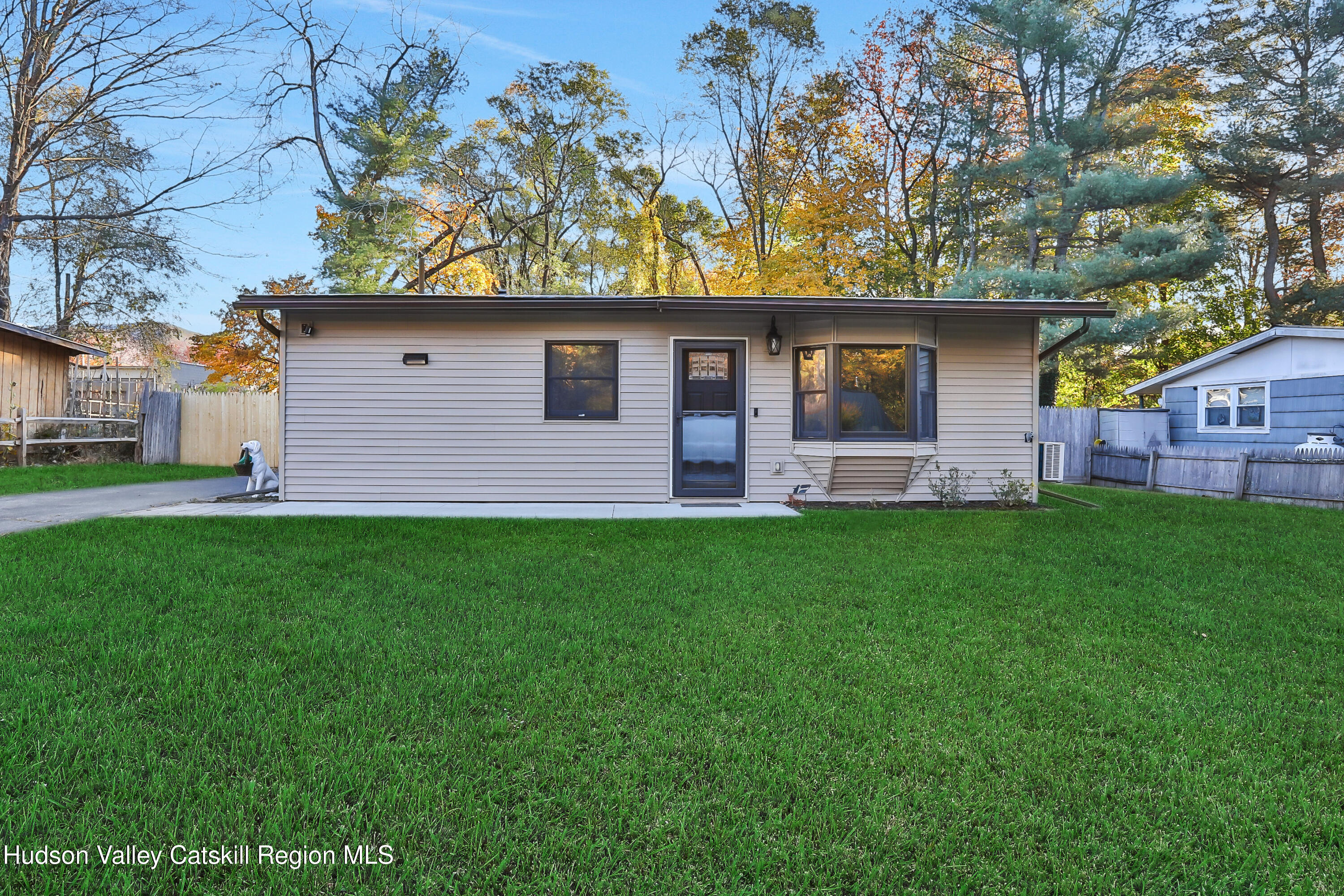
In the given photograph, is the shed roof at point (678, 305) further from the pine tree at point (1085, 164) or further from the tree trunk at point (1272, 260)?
the tree trunk at point (1272, 260)

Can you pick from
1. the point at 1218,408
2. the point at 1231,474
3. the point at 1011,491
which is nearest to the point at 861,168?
the point at 1218,408

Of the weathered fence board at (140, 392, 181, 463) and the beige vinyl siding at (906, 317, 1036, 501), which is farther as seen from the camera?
the weathered fence board at (140, 392, 181, 463)

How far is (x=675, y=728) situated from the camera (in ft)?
7.28

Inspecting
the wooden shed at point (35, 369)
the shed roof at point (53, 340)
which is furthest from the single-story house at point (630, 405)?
the wooden shed at point (35, 369)

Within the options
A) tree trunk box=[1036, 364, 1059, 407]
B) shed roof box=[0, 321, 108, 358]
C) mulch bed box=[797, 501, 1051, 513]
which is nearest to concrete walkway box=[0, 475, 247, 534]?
shed roof box=[0, 321, 108, 358]

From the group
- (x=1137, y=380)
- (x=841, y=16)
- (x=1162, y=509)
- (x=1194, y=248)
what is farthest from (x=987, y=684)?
(x=1137, y=380)

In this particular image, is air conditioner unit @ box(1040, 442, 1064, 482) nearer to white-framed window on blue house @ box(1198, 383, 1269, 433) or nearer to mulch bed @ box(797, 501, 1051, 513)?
white-framed window on blue house @ box(1198, 383, 1269, 433)

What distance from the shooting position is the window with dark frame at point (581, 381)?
810 centimetres

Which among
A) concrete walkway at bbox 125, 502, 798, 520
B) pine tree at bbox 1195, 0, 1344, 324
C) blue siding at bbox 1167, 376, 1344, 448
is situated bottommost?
concrete walkway at bbox 125, 502, 798, 520

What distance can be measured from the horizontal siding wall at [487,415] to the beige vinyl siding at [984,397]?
1905 millimetres

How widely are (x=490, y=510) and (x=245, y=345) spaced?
15329 millimetres

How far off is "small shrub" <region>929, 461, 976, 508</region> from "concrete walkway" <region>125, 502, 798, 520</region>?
→ 1.97 meters

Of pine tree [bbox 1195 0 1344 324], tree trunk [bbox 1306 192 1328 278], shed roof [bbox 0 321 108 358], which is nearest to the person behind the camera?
shed roof [bbox 0 321 108 358]

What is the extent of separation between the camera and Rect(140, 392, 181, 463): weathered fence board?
12.9 meters
